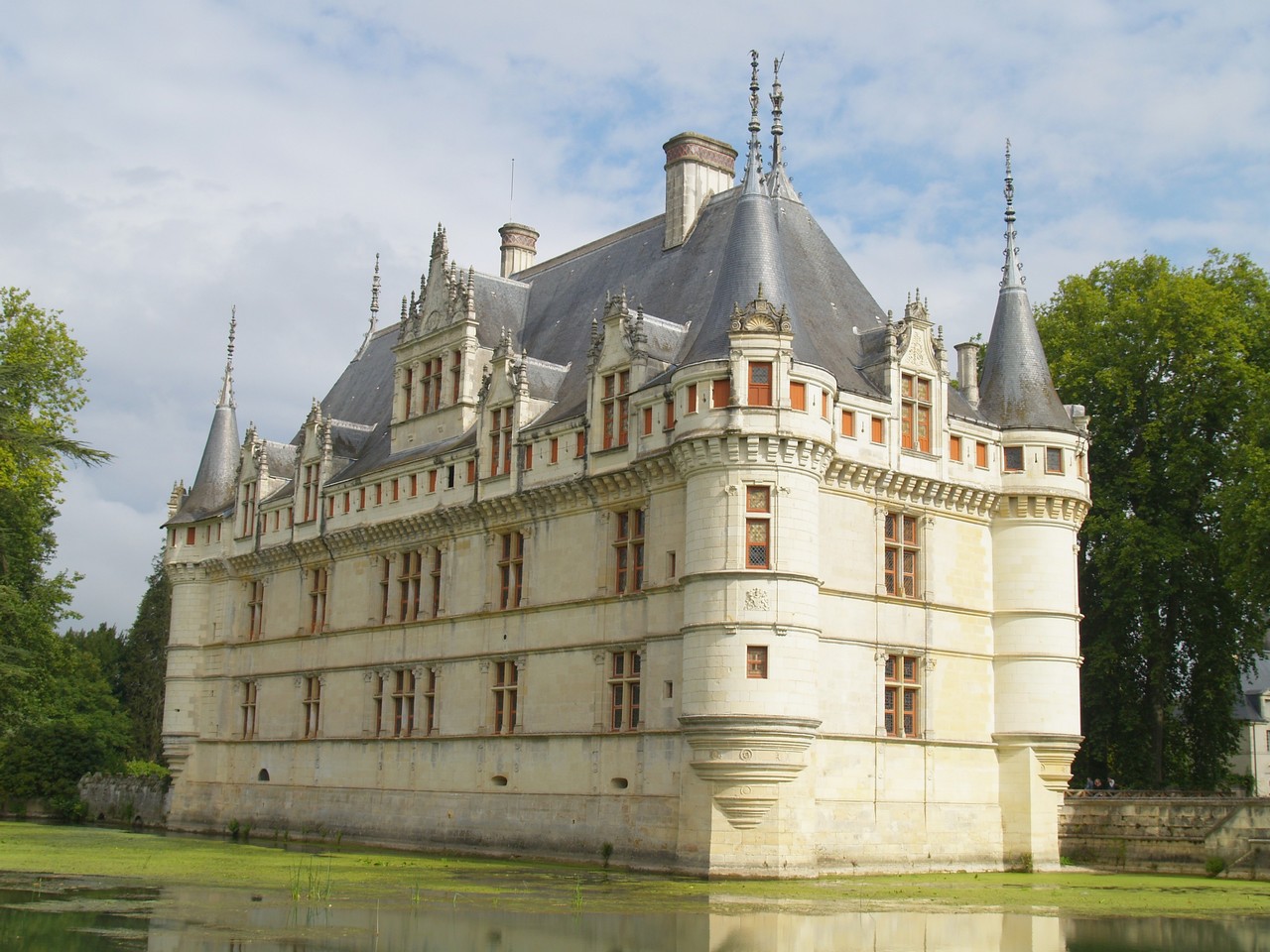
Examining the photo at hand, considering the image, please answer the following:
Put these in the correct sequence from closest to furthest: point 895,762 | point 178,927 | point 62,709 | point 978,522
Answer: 1. point 178,927
2. point 895,762
3. point 978,522
4. point 62,709

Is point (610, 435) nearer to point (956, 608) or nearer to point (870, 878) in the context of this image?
point (956, 608)

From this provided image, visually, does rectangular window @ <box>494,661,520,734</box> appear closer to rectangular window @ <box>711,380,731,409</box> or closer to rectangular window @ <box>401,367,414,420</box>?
rectangular window @ <box>401,367,414,420</box>

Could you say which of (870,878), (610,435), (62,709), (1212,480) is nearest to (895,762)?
(870,878)

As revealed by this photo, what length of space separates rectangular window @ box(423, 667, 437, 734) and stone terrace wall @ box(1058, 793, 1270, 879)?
13.1 m

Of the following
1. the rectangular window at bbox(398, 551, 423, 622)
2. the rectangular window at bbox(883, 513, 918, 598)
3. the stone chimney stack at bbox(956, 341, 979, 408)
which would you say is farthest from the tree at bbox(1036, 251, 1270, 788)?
the rectangular window at bbox(398, 551, 423, 622)

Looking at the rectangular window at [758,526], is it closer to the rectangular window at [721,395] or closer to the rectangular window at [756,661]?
the rectangular window at [756,661]

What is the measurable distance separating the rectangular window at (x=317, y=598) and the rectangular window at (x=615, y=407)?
1142 cm

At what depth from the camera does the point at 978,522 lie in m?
29.8

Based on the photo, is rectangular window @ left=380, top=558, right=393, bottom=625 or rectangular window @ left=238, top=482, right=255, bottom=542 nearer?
rectangular window @ left=380, top=558, right=393, bottom=625

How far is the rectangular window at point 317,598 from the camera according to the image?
3769 cm

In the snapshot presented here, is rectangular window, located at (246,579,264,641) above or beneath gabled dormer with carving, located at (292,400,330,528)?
beneath

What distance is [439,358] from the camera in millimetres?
35250

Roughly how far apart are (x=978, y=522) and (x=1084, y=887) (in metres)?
7.90

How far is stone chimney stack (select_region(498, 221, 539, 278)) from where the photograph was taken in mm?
42938
